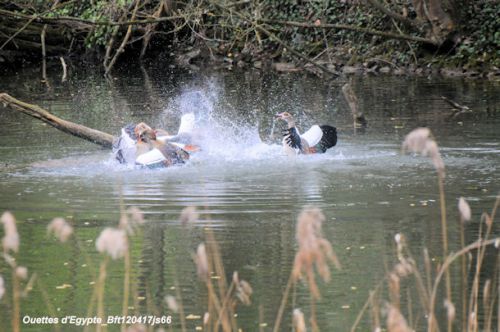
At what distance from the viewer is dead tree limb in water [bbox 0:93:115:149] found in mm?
14758

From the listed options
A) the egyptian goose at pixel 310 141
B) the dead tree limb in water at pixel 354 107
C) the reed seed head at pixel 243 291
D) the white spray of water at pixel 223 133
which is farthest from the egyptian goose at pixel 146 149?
the reed seed head at pixel 243 291

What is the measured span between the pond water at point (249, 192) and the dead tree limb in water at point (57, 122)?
0.38 m

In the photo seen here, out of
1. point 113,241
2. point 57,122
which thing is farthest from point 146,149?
point 113,241

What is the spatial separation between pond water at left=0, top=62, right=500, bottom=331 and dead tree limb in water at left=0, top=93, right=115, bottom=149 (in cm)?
38

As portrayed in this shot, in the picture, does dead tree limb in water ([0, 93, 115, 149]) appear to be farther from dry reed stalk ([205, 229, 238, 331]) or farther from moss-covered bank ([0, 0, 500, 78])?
moss-covered bank ([0, 0, 500, 78])

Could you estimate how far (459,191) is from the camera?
12422 mm

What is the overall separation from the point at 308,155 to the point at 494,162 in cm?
267

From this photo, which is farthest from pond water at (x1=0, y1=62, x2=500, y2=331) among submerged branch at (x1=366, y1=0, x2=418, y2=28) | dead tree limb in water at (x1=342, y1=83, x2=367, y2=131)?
submerged branch at (x1=366, y1=0, x2=418, y2=28)

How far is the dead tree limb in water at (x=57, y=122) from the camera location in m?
14.8

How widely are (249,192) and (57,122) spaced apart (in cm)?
411

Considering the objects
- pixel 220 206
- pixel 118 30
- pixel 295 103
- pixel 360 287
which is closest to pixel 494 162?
pixel 220 206

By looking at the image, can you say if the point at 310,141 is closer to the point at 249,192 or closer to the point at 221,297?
the point at 249,192

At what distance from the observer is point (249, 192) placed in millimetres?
12664

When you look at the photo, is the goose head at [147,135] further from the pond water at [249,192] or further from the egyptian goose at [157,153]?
the pond water at [249,192]
